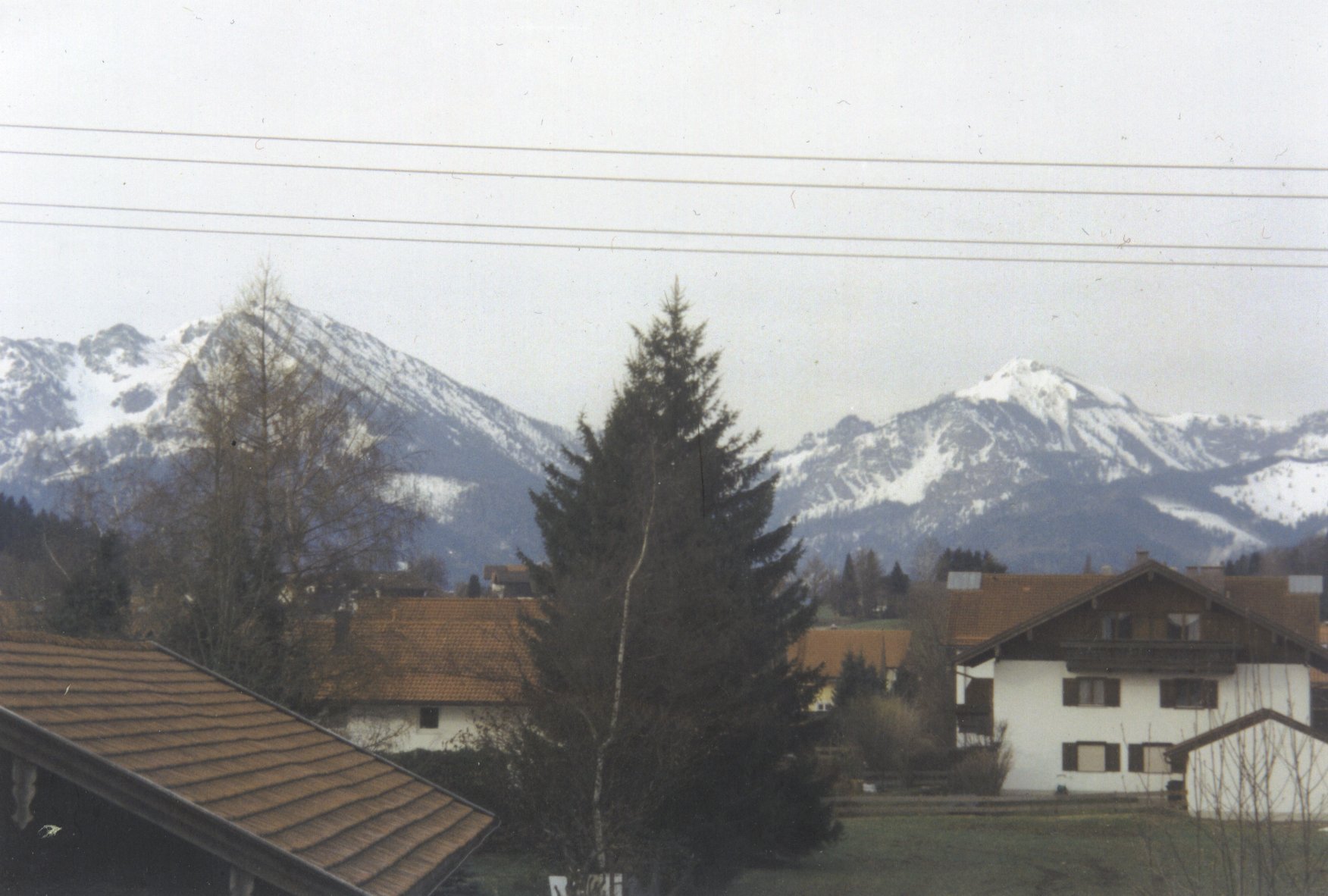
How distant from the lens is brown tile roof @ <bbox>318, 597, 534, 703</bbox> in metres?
23.5

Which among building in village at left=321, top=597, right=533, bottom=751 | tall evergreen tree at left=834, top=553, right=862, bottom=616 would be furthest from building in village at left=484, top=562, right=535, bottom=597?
building in village at left=321, top=597, right=533, bottom=751

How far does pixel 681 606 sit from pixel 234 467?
1331 cm

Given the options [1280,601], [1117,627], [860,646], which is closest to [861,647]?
[860,646]

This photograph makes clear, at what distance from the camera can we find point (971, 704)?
50375 mm

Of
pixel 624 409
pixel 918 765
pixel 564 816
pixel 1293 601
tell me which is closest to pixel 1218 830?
pixel 564 816

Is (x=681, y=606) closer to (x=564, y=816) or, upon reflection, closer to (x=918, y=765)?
(x=564, y=816)

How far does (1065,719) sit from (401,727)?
2796 cm

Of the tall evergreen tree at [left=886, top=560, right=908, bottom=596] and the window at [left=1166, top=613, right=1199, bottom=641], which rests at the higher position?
the tall evergreen tree at [left=886, top=560, right=908, bottom=596]

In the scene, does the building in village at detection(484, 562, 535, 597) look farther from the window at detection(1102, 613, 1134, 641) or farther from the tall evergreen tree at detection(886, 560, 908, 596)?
the window at detection(1102, 613, 1134, 641)

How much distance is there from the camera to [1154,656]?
45406 mm

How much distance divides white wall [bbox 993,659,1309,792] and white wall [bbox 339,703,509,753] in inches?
831

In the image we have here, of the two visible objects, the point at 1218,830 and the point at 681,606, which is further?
the point at 681,606

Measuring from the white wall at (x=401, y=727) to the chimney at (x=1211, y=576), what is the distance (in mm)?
32407

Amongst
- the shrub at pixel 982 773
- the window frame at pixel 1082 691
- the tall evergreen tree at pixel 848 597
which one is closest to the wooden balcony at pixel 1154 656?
the window frame at pixel 1082 691
